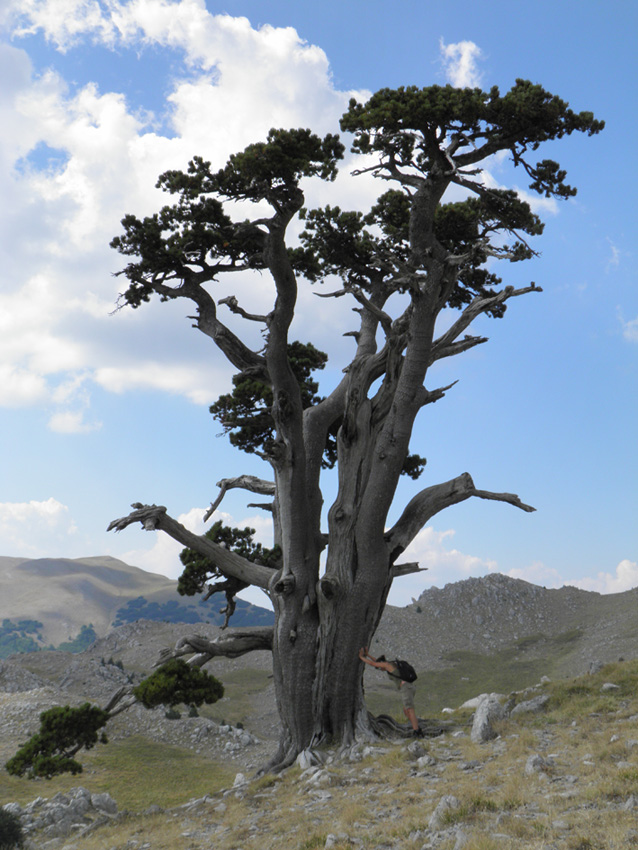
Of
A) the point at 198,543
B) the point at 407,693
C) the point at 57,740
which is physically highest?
the point at 198,543

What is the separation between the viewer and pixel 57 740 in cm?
1422

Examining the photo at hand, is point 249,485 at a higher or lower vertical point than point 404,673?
higher

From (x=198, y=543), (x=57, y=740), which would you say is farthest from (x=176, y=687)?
(x=198, y=543)

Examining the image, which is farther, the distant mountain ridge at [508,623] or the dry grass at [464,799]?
the distant mountain ridge at [508,623]

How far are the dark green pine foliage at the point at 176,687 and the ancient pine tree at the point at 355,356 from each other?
2.40ft

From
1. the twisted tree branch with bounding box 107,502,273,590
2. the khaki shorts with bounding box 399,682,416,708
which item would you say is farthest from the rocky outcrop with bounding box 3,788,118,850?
the khaki shorts with bounding box 399,682,416,708

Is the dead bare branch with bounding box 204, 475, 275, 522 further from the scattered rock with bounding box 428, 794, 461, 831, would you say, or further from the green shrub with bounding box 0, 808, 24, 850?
the scattered rock with bounding box 428, 794, 461, 831

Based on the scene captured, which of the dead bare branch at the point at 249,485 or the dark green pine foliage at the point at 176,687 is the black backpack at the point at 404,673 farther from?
the dead bare branch at the point at 249,485

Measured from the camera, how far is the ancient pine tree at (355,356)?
13859mm

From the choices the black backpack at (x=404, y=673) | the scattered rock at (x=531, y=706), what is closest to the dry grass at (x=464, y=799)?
the scattered rock at (x=531, y=706)

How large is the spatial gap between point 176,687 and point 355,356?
31.8 feet

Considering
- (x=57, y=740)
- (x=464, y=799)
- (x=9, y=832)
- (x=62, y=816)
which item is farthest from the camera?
(x=62, y=816)

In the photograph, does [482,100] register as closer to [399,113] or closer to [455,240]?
[399,113]

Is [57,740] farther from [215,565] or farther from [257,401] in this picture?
[257,401]
